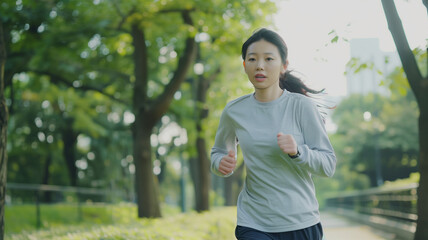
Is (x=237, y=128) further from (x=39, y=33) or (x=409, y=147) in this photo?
(x=409, y=147)

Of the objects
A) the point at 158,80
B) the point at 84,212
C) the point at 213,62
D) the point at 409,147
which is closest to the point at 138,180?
the point at 158,80

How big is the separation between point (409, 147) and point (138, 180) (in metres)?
28.2

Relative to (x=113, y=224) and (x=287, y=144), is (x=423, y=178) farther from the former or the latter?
(x=113, y=224)

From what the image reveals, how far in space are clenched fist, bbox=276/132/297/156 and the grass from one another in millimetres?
4082

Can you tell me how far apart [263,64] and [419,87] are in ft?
11.8

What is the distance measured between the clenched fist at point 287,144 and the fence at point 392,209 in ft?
22.9

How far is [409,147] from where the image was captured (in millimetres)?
37219

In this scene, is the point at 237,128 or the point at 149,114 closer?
the point at 237,128

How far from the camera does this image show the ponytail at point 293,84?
376cm

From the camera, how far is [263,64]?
3281mm

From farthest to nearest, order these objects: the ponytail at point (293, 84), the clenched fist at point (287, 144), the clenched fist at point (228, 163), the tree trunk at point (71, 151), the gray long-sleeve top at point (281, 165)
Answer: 1. the tree trunk at point (71, 151)
2. the ponytail at point (293, 84)
3. the clenched fist at point (228, 163)
4. the gray long-sleeve top at point (281, 165)
5. the clenched fist at point (287, 144)

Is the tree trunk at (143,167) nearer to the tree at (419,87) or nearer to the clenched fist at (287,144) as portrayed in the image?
the tree at (419,87)

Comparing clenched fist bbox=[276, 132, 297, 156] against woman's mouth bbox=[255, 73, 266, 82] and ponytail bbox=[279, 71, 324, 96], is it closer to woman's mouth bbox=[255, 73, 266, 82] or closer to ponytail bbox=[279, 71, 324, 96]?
woman's mouth bbox=[255, 73, 266, 82]

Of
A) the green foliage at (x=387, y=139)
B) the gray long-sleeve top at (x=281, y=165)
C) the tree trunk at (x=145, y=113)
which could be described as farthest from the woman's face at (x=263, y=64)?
the green foliage at (x=387, y=139)
